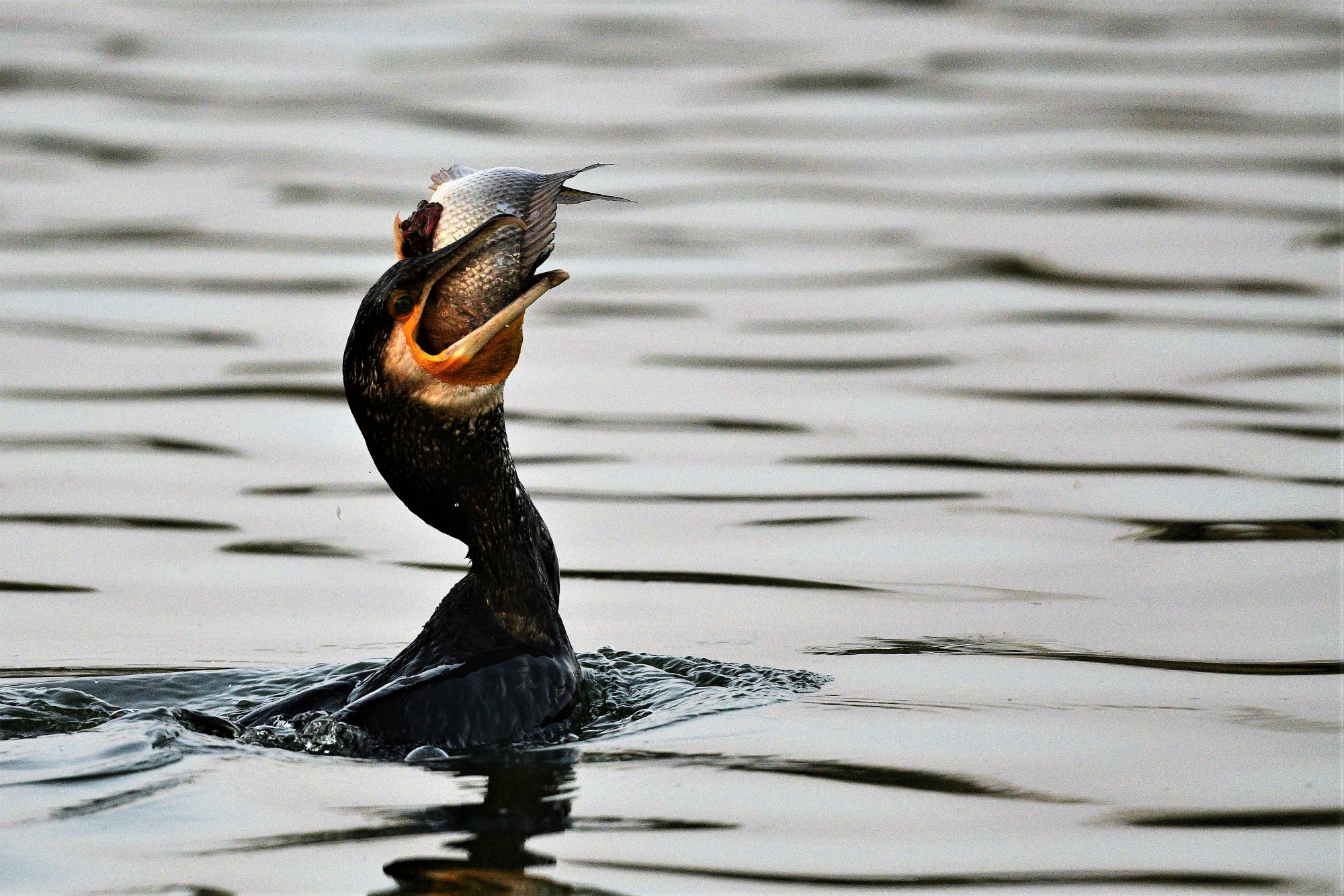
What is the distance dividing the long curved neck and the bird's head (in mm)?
45

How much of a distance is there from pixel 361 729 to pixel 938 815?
122 centimetres

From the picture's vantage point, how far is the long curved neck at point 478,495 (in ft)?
15.8

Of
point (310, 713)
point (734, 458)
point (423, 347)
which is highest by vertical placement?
point (423, 347)

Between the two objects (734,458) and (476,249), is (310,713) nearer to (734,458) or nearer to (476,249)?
(476,249)

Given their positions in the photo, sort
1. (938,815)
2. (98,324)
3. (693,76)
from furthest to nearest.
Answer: (693,76) < (98,324) < (938,815)

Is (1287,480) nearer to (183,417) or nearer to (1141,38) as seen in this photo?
(183,417)

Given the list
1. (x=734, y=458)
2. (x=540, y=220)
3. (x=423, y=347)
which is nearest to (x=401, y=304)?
(x=423, y=347)

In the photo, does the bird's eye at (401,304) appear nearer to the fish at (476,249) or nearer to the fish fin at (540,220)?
the fish at (476,249)

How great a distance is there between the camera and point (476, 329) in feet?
15.3

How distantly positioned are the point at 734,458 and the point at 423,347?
9.87 ft

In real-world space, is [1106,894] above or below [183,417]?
below

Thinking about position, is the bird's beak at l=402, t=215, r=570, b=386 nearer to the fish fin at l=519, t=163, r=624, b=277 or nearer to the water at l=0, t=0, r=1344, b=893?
the fish fin at l=519, t=163, r=624, b=277

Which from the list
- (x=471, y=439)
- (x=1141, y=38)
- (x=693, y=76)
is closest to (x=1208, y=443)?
(x=471, y=439)

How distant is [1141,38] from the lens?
1520cm
